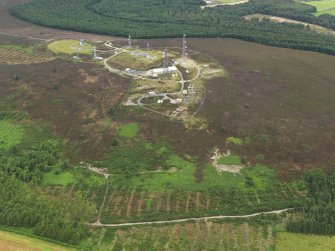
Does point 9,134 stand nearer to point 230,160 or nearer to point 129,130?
point 129,130

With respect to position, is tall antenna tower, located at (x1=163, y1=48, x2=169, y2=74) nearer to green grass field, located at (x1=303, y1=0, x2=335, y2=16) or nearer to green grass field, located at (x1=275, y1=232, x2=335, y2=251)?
green grass field, located at (x1=275, y1=232, x2=335, y2=251)

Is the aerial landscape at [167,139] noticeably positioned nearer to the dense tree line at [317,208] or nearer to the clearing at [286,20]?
the dense tree line at [317,208]

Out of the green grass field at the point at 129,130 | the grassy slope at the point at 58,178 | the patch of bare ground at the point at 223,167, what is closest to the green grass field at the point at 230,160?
the patch of bare ground at the point at 223,167

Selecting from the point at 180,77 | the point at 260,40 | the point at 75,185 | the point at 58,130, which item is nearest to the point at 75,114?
the point at 58,130

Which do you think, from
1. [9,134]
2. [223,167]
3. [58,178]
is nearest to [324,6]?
[223,167]

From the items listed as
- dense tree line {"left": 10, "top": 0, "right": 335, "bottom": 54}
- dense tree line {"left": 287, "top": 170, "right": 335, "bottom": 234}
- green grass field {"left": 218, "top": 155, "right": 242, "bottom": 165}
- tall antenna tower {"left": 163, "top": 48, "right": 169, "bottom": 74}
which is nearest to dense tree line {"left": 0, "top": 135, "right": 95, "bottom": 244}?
green grass field {"left": 218, "top": 155, "right": 242, "bottom": 165}
